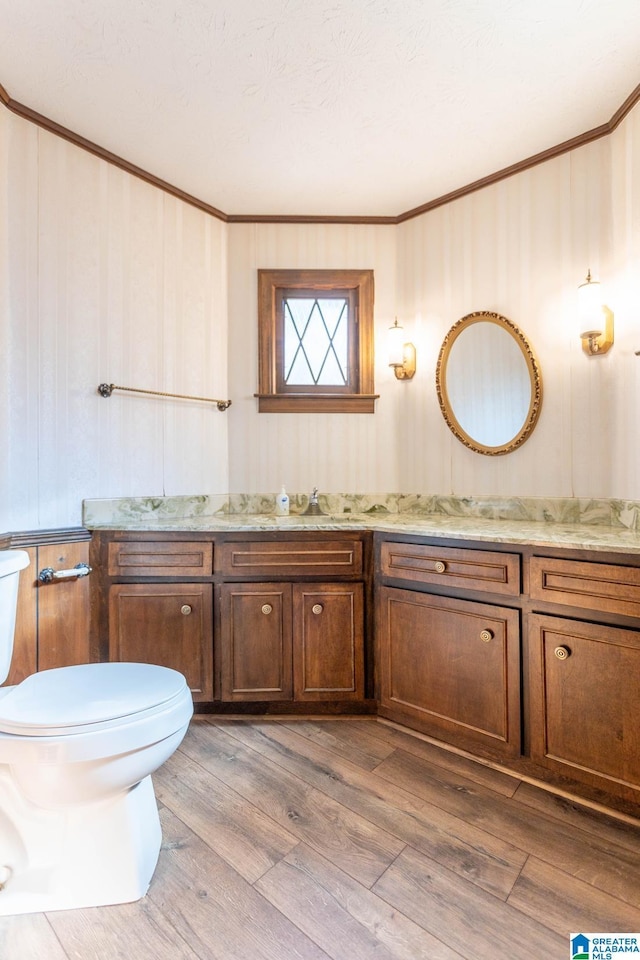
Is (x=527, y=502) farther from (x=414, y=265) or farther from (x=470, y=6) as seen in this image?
(x=470, y=6)

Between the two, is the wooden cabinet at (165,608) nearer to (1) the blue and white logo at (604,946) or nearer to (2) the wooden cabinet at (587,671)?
(2) the wooden cabinet at (587,671)

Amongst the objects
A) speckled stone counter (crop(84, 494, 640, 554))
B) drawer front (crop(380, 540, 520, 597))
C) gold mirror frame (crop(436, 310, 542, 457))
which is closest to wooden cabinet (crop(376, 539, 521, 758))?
drawer front (crop(380, 540, 520, 597))

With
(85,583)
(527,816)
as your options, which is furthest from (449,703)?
(85,583)

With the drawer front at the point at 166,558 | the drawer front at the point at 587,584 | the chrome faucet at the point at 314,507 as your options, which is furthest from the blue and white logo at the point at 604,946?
the chrome faucet at the point at 314,507

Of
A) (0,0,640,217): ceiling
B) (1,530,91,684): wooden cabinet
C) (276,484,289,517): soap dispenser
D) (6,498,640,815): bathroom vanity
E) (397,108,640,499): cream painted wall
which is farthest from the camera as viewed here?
(276,484,289,517): soap dispenser

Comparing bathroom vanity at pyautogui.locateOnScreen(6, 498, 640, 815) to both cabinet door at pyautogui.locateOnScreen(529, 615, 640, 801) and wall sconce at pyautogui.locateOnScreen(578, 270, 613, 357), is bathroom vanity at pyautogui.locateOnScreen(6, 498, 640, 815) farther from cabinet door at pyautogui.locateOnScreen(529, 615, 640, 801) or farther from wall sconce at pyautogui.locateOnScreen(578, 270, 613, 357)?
wall sconce at pyautogui.locateOnScreen(578, 270, 613, 357)

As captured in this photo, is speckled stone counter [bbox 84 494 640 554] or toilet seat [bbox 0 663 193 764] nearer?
A: toilet seat [bbox 0 663 193 764]

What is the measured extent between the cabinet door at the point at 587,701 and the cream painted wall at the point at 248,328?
2.39 feet

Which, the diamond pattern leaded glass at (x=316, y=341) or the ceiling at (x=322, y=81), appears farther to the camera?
the diamond pattern leaded glass at (x=316, y=341)

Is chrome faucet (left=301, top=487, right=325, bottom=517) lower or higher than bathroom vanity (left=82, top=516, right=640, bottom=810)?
higher

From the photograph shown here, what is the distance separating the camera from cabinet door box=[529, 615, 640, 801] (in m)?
1.37

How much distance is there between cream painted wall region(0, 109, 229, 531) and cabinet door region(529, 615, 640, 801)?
67.8 inches

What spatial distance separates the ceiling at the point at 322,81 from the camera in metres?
1.41

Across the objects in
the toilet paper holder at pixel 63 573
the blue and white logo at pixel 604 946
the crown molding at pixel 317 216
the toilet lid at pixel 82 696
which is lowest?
the blue and white logo at pixel 604 946
